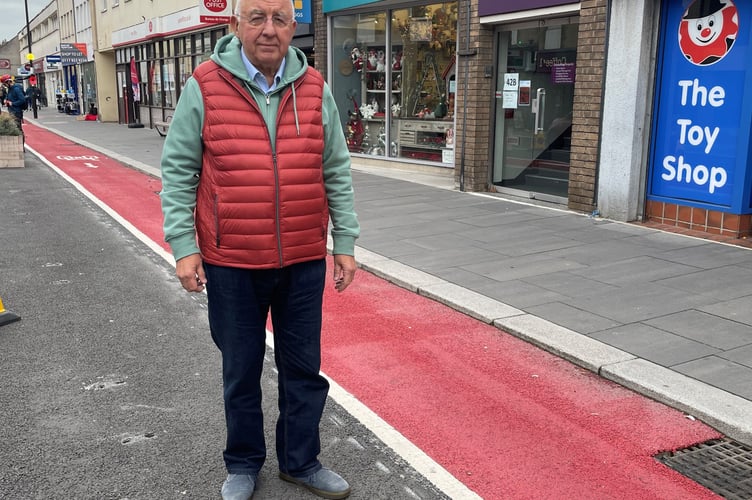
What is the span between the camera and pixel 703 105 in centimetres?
835

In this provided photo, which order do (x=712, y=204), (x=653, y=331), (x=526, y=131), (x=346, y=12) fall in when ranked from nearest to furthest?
(x=653, y=331) → (x=712, y=204) → (x=526, y=131) → (x=346, y=12)

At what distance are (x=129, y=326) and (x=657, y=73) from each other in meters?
6.67

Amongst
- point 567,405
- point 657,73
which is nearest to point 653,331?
point 567,405

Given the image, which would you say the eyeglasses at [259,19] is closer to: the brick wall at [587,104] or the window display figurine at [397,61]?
the brick wall at [587,104]

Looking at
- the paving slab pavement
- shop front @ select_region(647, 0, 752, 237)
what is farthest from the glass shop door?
shop front @ select_region(647, 0, 752, 237)

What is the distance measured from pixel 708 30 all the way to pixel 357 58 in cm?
900

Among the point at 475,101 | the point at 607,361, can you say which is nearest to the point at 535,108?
the point at 475,101

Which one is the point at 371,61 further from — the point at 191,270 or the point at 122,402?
the point at 191,270

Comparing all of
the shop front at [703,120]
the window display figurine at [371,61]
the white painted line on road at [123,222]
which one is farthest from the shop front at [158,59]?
the shop front at [703,120]

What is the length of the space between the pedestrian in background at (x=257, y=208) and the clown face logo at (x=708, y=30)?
6.50 m

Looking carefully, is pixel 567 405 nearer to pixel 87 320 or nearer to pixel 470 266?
pixel 470 266

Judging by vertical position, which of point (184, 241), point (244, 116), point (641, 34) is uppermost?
point (641, 34)

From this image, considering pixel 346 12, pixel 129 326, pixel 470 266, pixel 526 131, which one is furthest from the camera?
pixel 346 12

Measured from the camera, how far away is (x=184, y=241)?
2873mm
